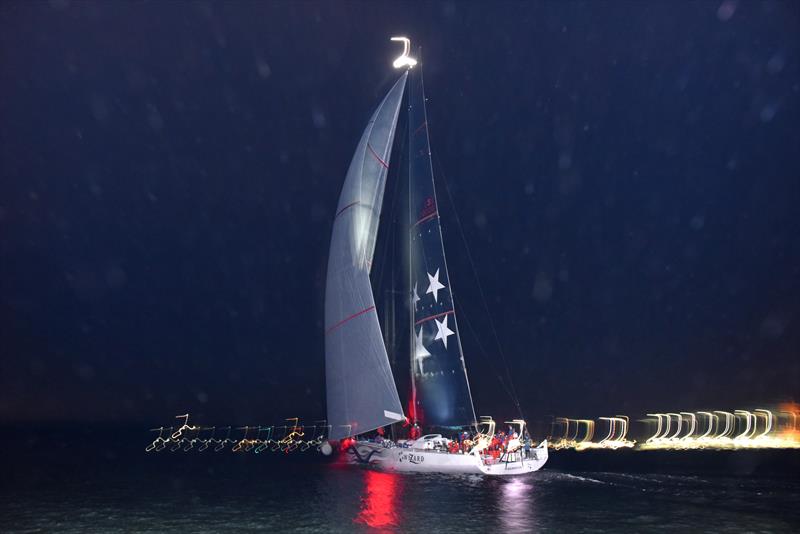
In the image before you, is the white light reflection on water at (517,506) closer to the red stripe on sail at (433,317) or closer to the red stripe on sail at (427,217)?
the red stripe on sail at (433,317)

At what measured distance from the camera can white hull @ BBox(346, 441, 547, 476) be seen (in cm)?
4025

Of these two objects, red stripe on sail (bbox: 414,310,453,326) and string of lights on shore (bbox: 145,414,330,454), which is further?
string of lights on shore (bbox: 145,414,330,454)

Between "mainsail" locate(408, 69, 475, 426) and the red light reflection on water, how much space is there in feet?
17.0

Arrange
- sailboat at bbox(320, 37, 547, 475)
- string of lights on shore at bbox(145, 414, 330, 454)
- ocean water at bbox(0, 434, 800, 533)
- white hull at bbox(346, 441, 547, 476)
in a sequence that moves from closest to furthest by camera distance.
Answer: ocean water at bbox(0, 434, 800, 533), white hull at bbox(346, 441, 547, 476), sailboat at bbox(320, 37, 547, 475), string of lights on shore at bbox(145, 414, 330, 454)

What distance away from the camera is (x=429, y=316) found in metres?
45.1

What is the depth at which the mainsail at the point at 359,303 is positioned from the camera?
42.5 meters

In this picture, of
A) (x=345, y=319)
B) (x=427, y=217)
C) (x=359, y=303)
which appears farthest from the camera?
(x=427, y=217)

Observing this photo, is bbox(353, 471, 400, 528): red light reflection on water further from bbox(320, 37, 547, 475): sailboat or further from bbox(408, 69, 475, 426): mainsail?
bbox(408, 69, 475, 426): mainsail

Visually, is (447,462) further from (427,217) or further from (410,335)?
(427,217)

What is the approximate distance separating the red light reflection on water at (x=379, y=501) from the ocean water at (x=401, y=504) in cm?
7

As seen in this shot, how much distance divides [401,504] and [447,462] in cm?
617

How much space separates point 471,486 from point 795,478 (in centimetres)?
3489

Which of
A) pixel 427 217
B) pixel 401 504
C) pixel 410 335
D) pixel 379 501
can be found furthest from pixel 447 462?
pixel 427 217

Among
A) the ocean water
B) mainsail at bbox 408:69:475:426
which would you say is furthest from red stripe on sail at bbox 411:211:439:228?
the ocean water
